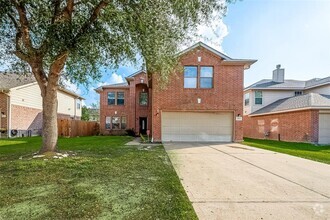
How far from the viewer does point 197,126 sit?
15492mm

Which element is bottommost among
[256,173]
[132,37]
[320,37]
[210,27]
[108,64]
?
[256,173]

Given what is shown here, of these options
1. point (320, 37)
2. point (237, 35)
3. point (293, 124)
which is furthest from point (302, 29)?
point (293, 124)

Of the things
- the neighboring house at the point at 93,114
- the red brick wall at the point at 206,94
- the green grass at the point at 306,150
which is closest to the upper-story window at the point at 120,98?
the red brick wall at the point at 206,94

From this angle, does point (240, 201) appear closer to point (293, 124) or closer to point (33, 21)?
point (33, 21)

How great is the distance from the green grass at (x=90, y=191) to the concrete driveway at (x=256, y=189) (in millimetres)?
405

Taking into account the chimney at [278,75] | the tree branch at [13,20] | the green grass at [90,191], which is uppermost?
the chimney at [278,75]

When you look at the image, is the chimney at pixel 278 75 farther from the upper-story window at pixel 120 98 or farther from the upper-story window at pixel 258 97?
the upper-story window at pixel 120 98

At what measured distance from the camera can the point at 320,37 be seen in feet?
43.0

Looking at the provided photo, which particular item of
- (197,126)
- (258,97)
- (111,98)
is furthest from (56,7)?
(258,97)

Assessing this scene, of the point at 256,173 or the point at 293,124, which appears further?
the point at 293,124

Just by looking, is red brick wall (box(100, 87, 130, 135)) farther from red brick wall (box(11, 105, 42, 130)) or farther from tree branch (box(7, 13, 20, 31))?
tree branch (box(7, 13, 20, 31))

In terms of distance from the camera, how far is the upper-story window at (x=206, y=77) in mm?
15312

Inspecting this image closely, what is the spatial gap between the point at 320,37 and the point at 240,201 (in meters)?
12.7

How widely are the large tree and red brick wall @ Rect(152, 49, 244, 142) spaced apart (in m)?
5.78
